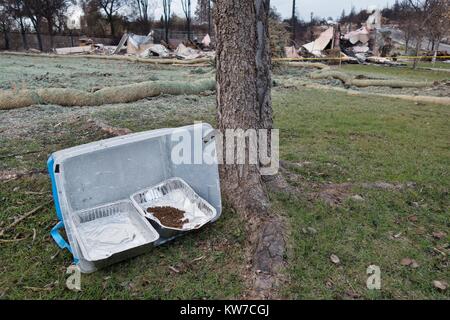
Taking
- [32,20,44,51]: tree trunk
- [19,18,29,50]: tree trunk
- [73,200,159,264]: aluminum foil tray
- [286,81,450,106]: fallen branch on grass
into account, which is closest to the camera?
[73,200,159,264]: aluminum foil tray

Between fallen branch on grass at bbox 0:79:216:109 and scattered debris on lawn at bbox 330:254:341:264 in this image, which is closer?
scattered debris on lawn at bbox 330:254:341:264

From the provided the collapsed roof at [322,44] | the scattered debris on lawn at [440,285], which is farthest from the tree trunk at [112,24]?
the scattered debris on lawn at [440,285]

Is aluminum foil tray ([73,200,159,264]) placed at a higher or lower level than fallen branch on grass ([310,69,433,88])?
lower

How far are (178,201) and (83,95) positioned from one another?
4.52 meters

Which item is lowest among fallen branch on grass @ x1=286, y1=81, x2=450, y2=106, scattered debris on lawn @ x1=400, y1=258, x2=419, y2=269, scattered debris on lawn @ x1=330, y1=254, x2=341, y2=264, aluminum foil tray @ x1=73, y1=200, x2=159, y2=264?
scattered debris on lawn @ x1=400, y1=258, x2=419, y2=269

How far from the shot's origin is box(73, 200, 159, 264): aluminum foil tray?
84.0 inches

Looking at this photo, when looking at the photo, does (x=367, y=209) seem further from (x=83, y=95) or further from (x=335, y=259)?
(x=83, y=95)

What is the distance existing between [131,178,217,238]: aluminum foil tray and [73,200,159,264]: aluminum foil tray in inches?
3.6

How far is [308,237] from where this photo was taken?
2381 millimetres

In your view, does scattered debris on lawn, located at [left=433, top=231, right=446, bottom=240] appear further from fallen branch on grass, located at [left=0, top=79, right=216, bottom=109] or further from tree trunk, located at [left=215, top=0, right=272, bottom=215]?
fallen branch on grass, located at [left=0, top=79, right=216, bottom=109]

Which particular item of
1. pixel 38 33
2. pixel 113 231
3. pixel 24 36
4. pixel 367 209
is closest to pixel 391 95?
pixel 367 209

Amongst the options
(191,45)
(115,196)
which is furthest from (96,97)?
(191,45)

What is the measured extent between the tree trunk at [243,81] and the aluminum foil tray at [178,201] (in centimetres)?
22

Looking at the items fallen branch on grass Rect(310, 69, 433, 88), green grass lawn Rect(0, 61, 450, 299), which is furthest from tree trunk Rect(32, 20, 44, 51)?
green grass lawn Rect(0, 61, 450, 299)
